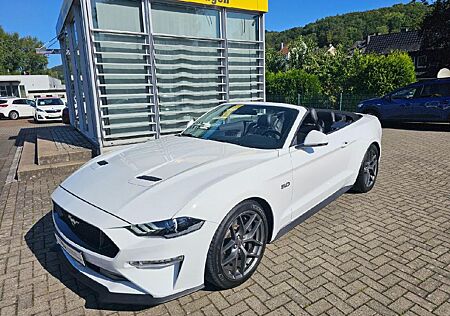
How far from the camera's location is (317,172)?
334cm

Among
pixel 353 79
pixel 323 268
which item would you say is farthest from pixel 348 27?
pixel 323 268

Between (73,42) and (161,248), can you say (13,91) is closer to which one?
(73,42)

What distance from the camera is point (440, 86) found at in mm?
10641

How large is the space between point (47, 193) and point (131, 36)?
3.95m

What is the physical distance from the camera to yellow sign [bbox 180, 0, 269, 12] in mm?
7522

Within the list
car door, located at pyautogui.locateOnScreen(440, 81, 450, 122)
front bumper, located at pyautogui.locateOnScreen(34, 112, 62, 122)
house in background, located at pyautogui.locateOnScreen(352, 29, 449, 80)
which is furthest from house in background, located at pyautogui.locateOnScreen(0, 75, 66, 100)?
house in background, located at pyautogui.locateOnScreen(352, 29, 449, 80)

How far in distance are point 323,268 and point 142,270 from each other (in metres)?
1.71

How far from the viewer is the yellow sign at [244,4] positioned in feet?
24.7

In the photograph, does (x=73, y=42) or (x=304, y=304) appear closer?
(x=304, y=304)

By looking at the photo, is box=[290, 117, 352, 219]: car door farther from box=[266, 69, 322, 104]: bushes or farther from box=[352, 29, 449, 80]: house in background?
→ box=[352, 29, 449, 80]: house in background

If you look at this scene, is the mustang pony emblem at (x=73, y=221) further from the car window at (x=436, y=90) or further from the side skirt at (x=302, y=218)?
the car window at (x=436, y=90)

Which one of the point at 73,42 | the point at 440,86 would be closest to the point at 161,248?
the point at 73,42

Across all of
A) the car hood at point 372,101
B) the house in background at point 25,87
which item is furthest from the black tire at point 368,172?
the house in background at point 25,87

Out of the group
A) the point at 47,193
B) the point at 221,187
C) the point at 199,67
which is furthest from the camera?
the point at 199,67
